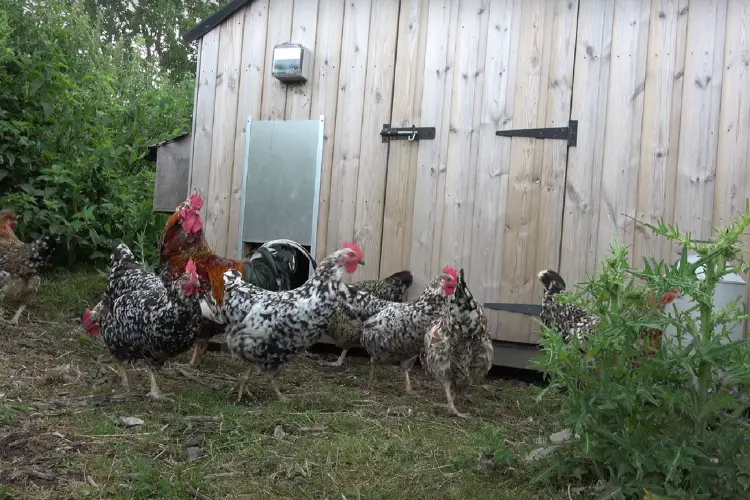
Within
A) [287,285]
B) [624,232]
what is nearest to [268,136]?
[287,285]

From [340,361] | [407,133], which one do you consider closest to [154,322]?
[340,361]

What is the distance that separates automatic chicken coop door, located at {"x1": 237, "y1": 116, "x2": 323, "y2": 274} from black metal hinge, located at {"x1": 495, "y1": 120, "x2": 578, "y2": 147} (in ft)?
6.45

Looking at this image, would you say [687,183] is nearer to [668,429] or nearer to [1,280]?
[668,429]

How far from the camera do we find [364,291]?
5.91 m

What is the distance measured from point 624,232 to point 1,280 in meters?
5.77

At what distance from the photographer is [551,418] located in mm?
4371

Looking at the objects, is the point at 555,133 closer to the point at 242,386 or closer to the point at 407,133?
the point at 407,133

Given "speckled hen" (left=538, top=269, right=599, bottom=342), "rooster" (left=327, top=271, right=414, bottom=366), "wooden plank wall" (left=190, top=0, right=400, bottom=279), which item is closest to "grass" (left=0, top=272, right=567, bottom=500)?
"rooster" (left=327, top=271, right=414, bottom=366)

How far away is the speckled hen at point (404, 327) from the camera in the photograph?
16.8 ft

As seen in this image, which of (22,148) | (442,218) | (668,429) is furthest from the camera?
(22,148)

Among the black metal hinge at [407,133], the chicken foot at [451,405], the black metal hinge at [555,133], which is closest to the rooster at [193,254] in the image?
the chicken foot at [451,405]

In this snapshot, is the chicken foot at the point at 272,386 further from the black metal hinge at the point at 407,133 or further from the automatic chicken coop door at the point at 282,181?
the black metal hinge at the point at 407,133

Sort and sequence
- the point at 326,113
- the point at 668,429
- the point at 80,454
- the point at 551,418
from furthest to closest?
the point at 326,113 < the point at 551,418 < the point at 80,454 < the point at 668,429

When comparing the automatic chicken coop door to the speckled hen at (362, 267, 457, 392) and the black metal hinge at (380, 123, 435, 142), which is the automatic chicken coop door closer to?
the black metal hinge at (380, 123, 435, 142)
